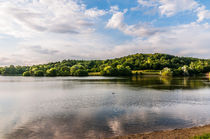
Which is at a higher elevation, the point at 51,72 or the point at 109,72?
the point at 51,72

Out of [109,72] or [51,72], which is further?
[51,72]

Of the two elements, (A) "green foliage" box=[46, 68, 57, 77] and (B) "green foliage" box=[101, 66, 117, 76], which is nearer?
(B) "green foliage" box=[101, 66, 117, 76]

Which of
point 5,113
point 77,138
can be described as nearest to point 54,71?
point 5,113

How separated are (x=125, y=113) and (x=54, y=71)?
156m

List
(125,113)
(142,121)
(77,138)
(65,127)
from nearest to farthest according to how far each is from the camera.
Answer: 1. (77,138)
2. (65,127)
3. (142,121)
4. (125,113)

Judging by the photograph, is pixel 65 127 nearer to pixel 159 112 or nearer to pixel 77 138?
pixel 77 138

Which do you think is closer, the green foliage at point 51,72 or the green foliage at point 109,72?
the green foliage at point 109,72

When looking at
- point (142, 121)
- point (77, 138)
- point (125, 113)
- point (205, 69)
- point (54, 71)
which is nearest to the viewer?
point (77, 138)

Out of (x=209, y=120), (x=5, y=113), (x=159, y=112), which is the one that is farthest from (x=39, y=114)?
(x=209, y=120)

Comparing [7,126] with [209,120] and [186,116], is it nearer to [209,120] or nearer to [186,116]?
[186,116]

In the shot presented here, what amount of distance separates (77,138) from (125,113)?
8.93 m

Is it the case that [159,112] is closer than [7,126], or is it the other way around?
[7,126]

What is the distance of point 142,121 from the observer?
17.5m

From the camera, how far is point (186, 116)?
765 inches
